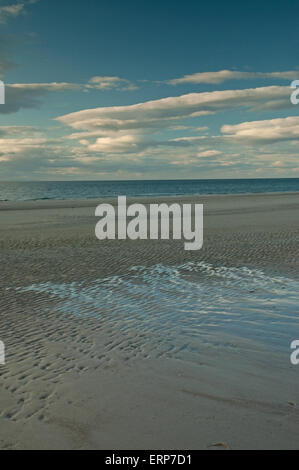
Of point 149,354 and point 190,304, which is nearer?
point 149,354

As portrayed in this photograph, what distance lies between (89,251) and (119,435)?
15.2 meters

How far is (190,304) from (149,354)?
3.47 meters

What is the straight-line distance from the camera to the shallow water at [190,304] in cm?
890

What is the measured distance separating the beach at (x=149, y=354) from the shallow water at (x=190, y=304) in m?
0.03

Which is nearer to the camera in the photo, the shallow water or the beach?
the beach

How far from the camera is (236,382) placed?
6.68 meters

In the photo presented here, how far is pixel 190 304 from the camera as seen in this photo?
444 inches

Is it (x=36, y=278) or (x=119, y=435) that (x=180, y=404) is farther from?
(x=36, y=278)

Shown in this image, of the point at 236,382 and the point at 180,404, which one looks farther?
the point at 236,382

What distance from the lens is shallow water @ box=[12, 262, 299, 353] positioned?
29.2 feet

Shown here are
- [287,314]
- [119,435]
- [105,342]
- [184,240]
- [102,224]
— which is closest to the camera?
[119,435]

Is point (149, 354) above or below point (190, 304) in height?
below

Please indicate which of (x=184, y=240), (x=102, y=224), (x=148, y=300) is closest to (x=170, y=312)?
(x=148, y=300)

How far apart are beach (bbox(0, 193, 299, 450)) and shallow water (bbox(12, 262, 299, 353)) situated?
3cm
